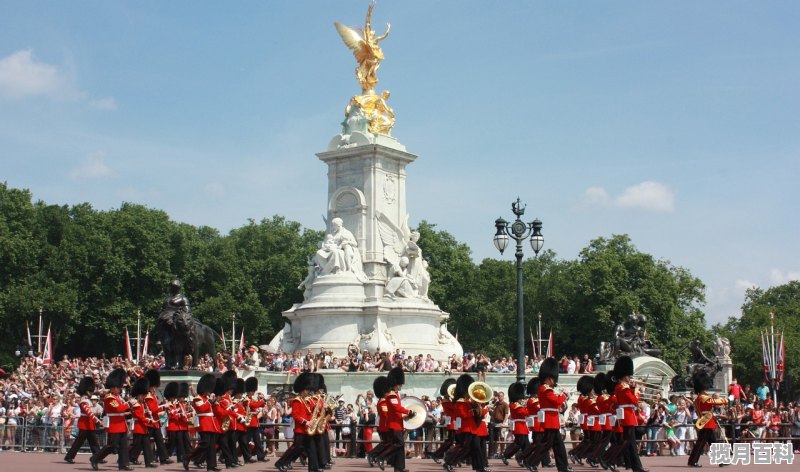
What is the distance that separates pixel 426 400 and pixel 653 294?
4152 centimetres

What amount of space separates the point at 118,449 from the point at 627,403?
32.8 feet

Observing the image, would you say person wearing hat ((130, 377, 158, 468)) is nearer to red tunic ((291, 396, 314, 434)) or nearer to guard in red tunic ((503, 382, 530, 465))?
red tunic ((291, 396, 314, 434))

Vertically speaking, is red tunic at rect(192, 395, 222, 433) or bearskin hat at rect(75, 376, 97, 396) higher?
bearskin hat at rect(75, 376, 97, 396)

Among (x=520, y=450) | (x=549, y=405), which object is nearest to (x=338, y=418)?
(x=520, y=450)

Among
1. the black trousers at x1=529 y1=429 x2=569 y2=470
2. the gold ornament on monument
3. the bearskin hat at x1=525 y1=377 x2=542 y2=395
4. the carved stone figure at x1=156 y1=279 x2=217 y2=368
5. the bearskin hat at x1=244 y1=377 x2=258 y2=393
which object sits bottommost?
the black trousers at x1=529 y1=429 x2=569 y2=470

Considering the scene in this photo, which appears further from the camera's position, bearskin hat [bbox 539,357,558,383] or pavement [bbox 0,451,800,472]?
pavement [bbox 0,451,800,472]

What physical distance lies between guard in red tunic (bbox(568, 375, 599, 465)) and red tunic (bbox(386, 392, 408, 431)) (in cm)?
395

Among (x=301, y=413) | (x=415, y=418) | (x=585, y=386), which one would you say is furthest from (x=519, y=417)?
(x=301, y=413)

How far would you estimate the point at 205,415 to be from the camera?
76.4ft

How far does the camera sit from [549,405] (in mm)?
22406

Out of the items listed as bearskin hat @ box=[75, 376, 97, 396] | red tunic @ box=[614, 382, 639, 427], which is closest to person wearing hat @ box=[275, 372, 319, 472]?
bearskin hat @ box=[75, 376, 97, 396]

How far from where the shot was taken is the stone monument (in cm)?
4472

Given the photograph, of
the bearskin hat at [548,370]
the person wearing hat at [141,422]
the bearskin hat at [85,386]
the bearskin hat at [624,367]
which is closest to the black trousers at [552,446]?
the bearskin hat at [548,370]

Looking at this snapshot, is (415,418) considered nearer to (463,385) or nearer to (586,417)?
(463,385)
